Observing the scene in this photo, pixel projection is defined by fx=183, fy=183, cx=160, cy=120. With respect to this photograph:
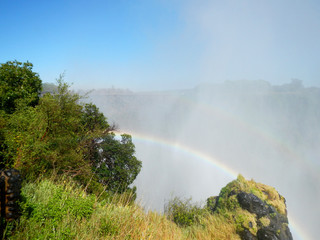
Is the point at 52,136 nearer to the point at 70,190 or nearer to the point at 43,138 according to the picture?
the point at 43,138

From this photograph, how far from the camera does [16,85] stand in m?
15.1

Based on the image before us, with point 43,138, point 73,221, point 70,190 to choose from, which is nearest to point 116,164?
point 43,138

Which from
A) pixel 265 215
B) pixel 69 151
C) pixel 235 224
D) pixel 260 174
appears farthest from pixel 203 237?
pixel 260 174

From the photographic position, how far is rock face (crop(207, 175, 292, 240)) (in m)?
8.10

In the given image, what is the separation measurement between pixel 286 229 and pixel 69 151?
44.2ft

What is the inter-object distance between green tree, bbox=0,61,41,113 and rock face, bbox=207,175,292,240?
50.2 ft

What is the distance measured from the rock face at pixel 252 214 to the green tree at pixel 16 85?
15.3 m

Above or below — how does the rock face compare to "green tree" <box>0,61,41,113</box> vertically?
below

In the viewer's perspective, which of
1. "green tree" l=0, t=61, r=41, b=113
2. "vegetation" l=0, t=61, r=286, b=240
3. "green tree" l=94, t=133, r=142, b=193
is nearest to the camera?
"vegetation" l=0, t=61, r=286, b=240

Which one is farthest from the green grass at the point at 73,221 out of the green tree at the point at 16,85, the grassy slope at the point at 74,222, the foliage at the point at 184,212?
the green tree at the point at 16,85

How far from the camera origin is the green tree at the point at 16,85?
46.4ft

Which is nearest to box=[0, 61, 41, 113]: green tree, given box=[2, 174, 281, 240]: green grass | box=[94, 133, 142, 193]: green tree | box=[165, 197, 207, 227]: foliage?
box=[94, 133, 142, 193]: green tree

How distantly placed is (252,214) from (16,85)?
62.1 ft

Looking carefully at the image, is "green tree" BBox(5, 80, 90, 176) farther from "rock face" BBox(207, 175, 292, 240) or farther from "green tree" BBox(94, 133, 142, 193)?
"rock face" BBox(207, 175, 292, 240)
